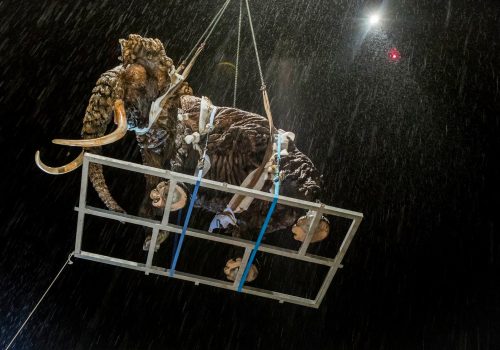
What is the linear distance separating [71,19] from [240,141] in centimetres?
136

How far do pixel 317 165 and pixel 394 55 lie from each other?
778 mm

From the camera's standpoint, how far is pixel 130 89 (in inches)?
97.2

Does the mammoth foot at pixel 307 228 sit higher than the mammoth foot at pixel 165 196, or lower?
higher

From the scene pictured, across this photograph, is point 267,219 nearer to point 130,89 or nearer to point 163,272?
point 163,272

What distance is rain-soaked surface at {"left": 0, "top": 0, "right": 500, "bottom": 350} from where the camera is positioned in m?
3.30

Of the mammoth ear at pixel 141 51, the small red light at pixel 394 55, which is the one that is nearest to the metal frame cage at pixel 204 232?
the mammoth ear at pixel 141 51

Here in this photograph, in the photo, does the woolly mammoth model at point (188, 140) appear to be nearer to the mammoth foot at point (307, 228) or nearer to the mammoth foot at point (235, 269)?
the mammoth foot at point (307, 228)

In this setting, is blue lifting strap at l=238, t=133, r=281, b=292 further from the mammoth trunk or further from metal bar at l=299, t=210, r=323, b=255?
the mammoth trunk

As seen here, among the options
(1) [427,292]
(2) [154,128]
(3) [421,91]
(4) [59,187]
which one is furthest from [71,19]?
(1) [427,292]

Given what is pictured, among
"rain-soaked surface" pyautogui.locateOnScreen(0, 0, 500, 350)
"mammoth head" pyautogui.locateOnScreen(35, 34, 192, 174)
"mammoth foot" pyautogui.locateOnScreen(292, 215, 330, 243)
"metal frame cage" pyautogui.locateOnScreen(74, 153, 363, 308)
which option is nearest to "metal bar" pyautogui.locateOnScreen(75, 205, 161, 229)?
"metal frame cage" pyautogui.locateOnScreen(74, 153, 363, 308)

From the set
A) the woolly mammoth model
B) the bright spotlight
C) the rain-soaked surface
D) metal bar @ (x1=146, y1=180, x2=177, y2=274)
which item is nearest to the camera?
metal bar @ (x1=146, y1=180, x2=177, y2=274)

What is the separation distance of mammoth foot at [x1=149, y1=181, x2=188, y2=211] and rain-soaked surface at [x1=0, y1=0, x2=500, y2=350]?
3.26 ft

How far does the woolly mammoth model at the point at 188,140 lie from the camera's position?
2455mm

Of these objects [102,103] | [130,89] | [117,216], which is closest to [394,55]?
[130,89]
